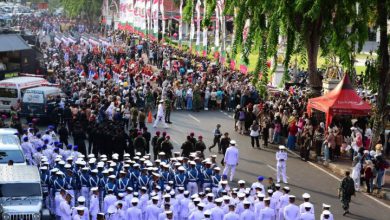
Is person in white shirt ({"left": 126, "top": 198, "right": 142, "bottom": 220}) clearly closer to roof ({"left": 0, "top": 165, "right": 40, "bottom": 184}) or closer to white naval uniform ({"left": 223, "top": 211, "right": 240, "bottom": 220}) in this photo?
white naval uniform ({"left": 223, "top": 211, "right": 240, "bottom": 220})

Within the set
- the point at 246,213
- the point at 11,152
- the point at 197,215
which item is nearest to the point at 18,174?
the point at 11,152

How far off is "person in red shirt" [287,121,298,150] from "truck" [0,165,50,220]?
12.7 metres

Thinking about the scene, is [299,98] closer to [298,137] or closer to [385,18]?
[298,137]

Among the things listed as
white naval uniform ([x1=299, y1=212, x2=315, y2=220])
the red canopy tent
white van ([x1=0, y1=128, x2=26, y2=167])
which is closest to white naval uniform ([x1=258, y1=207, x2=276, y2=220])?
white naval uniform ([x1=299, y1=212, x2=315, y2=220])

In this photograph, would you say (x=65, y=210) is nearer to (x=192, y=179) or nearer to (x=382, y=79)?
(x=192, y=179)

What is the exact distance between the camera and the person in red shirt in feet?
99.9

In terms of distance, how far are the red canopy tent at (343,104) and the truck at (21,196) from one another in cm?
1312

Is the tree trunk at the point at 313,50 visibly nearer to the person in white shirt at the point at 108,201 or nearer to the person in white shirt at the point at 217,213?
the person in white shirt at the point at 217,213

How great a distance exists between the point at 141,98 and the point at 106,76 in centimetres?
805

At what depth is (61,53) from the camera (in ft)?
188

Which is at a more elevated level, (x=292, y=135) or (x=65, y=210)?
(x=65, y=210)

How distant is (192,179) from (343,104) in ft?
32.5

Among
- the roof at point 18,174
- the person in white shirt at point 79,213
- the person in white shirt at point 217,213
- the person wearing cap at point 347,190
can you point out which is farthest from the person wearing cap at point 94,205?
the person wearing cap at point 347,190

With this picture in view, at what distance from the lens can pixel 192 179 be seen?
72.0 ft
